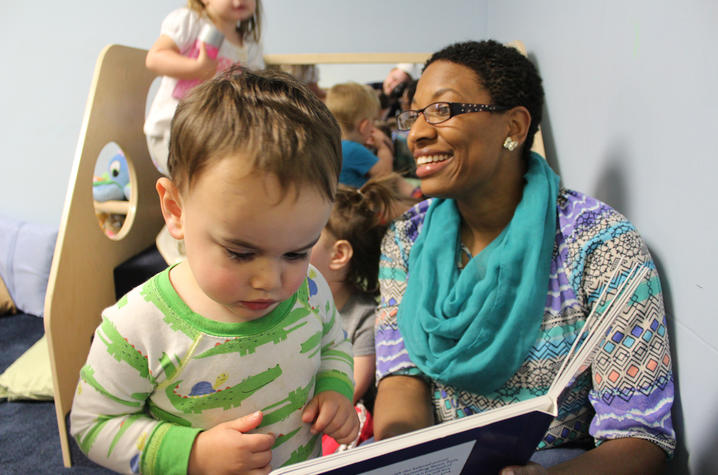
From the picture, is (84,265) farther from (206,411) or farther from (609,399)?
(609,399)

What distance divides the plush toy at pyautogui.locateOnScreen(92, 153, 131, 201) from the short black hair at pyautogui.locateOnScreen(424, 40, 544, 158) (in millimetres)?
1562

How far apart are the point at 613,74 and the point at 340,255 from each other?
0.69 metres

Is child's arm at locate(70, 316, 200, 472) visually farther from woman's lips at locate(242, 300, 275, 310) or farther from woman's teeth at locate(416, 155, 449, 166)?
woman's teeth at locate(416, 155, 449, 166)

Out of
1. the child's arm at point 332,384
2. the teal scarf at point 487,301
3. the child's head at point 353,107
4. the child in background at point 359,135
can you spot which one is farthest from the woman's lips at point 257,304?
the child's head at point 353,107

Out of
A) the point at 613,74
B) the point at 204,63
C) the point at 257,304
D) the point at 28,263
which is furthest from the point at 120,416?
the point at 28,263

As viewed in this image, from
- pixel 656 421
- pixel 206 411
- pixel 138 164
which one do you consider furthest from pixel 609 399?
pixel 138 164

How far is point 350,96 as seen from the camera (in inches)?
67.8

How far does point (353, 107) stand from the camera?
67.2 inches

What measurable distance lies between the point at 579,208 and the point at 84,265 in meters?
1.27

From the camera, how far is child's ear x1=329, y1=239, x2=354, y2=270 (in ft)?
3.96

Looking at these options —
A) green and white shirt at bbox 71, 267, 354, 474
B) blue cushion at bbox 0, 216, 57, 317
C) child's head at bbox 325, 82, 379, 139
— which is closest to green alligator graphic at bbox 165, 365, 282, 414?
green and white shirt at bbox 71, 267, 354, 474

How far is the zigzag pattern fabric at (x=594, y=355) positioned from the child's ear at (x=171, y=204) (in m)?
0.57

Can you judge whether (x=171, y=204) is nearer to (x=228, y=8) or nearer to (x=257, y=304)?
(x=257, y=304)

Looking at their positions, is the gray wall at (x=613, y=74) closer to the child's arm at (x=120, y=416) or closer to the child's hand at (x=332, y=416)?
the child's hand at (x=332, y=416)
